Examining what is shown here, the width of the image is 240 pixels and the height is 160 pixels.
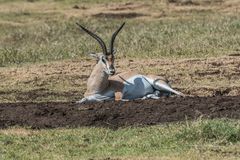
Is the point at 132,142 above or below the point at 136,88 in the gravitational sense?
above

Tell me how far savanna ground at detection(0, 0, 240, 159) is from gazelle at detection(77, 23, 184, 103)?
586 mm

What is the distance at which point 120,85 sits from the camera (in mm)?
13820

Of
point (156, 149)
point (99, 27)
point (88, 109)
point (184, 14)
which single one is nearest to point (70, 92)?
point (88, 109)

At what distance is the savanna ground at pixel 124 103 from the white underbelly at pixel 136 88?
1080mm

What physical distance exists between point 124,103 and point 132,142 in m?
2.69

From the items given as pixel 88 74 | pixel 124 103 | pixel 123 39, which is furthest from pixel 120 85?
pixel 123 39

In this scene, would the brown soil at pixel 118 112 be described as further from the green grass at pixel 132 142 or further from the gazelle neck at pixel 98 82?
the gazelle neck at pixel 98 82

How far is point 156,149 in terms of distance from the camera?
9102 mm

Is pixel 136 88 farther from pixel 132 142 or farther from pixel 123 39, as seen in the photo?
pixel 123 39

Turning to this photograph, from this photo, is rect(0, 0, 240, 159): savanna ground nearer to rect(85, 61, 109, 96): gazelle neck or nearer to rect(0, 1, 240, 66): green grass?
rect(0, 1, 240, 66): green grass

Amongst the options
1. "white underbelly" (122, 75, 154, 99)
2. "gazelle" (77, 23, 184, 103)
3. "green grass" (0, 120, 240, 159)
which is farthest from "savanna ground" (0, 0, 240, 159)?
"white underbelly" (122, 75, 154, 99)

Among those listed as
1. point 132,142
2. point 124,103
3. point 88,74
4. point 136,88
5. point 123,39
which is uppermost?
point 132,142

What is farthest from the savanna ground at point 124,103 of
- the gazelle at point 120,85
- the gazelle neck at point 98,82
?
the gazelle at point 120,85

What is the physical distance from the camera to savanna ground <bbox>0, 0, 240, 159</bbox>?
933cm
